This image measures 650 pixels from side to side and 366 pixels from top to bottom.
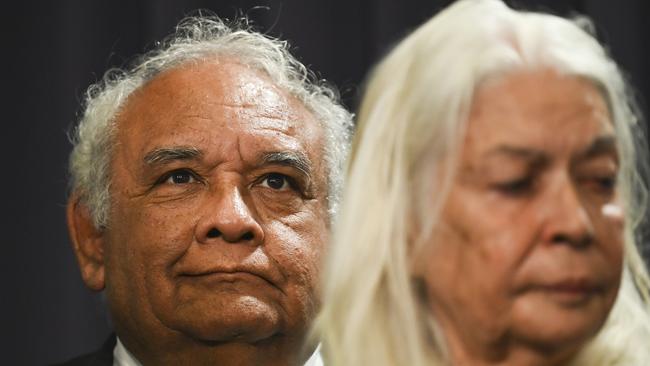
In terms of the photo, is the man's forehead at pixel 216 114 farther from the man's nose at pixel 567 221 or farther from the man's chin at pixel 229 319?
the man's nose at pixel 567 221

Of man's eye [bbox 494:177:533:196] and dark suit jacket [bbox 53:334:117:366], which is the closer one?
man's eye [bbox 494:177:533:196]

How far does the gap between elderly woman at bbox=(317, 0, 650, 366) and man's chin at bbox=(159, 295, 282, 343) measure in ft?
1.84

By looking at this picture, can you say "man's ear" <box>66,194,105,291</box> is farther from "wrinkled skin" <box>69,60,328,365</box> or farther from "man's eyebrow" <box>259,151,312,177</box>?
"man's eyebrow" <box>259,151,312,177</box>

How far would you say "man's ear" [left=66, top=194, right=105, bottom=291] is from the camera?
2014 millimetres

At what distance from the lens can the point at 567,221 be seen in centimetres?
104

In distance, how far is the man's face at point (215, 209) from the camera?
69.3 inches

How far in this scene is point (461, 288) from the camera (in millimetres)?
1089

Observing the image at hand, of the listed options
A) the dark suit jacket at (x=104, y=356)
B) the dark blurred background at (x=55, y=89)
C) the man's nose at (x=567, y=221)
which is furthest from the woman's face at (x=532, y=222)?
the dark blurred background at (x=55, y=89)

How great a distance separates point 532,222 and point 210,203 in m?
0.83

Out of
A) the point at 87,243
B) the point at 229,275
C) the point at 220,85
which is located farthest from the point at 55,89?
the point at 229,275

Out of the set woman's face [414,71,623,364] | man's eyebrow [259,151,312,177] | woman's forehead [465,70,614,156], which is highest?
woman's forehead [465,70,614,156]

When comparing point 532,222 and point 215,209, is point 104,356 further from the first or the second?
point 532,222

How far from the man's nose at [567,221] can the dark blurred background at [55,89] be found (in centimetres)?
136

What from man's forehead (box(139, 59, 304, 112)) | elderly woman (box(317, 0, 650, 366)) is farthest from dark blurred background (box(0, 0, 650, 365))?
elderly woman (box(317, 0, 650, 366))
